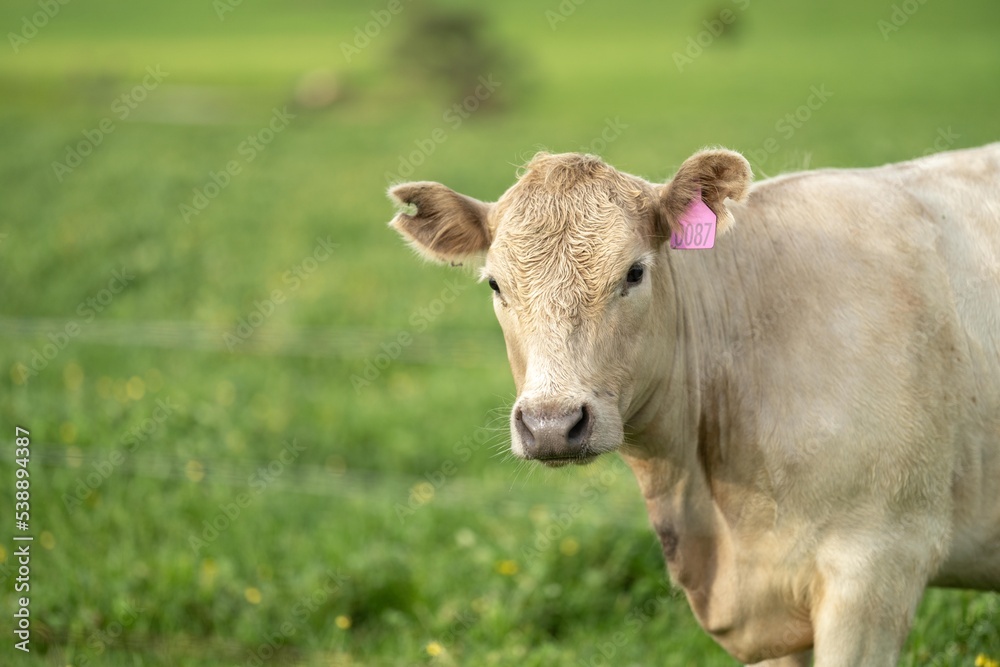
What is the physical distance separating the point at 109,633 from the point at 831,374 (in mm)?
3947

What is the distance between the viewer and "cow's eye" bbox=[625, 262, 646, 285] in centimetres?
366

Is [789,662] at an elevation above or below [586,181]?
below

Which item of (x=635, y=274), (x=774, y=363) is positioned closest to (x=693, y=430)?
(x=774, y=363)

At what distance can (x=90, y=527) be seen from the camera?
21.6ft

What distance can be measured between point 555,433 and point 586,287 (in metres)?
0.56

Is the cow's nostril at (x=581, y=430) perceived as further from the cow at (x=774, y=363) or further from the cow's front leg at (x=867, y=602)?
the cow's front leg at (x=867, y=602)

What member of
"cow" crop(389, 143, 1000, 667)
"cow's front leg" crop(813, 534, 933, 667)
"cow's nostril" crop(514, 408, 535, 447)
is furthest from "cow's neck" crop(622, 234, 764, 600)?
"cow's nostril" crop(514, 408, 535, 447)

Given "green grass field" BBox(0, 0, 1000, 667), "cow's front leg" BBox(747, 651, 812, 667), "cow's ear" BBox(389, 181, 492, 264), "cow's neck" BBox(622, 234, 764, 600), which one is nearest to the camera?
"cow's neck" BBox(622, 234, 764, 600)

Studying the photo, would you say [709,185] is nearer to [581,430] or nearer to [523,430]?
[581,430]

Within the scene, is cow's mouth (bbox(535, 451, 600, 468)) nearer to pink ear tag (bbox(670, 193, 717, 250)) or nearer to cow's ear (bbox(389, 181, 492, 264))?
pink ear tag (bbox(670, 193, 717, 250))

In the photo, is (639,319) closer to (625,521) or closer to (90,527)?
(625,521)

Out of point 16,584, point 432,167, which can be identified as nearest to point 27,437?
point 16,584

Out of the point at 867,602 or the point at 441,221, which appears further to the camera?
the point at 441,221

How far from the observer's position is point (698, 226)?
3752 mm
